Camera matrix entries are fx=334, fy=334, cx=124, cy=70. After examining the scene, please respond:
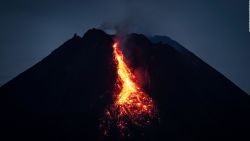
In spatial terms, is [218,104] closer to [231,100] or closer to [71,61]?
[231,100]

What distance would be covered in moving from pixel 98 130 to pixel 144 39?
73.3 ft

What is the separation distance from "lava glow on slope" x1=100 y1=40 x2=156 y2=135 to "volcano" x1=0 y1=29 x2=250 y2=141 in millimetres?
354

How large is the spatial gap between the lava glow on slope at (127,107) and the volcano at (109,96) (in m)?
0.35

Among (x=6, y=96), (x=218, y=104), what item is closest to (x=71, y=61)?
(x=6, y=96)

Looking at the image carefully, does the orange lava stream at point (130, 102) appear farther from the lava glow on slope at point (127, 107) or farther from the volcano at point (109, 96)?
the volcano at point (109, 96)

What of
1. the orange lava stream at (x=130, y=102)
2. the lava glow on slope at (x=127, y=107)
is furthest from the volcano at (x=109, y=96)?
the orange lava stream at (x=130, y=102)

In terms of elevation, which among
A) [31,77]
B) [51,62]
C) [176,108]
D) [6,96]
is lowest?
[6,96]

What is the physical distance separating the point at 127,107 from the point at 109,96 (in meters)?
3.27

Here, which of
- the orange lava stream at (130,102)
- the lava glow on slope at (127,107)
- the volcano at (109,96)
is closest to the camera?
the lava glow on slope at (127,107)

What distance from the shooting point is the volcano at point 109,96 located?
3940 cm

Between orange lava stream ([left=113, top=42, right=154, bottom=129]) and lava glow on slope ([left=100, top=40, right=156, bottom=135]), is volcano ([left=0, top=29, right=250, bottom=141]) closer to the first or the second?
lava glow on slope ([left=100, top=40, right=156, bottom=135])

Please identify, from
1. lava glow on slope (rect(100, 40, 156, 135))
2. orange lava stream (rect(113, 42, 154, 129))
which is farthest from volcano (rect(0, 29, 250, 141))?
orange lava stream (rect(113, 42, 154, 129))

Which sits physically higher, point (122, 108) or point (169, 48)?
point (169, 48)

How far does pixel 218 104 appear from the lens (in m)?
50.3
